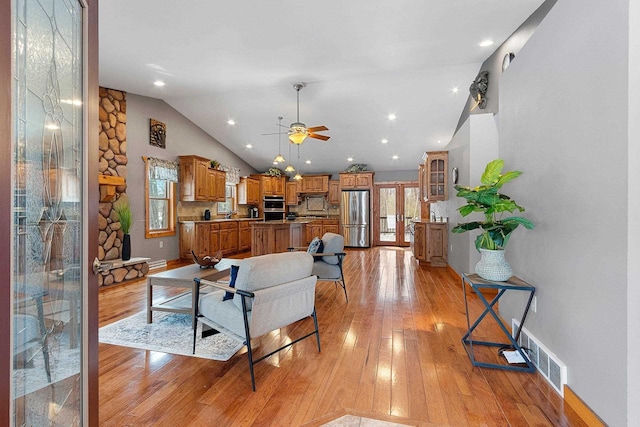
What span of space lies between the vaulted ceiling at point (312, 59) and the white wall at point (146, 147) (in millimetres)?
255

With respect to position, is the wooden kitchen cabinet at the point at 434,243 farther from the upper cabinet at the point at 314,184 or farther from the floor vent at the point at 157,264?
the floor vent at the point at 157,264

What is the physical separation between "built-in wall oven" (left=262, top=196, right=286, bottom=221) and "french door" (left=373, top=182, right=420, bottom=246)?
120 inches

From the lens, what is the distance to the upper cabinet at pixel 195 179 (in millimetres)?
6574

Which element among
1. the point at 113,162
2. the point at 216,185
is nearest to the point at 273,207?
the point at 216,185

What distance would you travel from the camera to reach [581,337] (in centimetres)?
170

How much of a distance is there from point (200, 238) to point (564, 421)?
6.42 m

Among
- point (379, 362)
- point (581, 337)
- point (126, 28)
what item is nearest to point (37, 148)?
point (379, 362)

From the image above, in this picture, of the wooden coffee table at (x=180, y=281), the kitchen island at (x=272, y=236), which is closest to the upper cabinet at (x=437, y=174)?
the kitchen island at (x=272, y=236)

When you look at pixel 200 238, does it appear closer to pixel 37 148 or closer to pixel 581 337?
pixel 37 148

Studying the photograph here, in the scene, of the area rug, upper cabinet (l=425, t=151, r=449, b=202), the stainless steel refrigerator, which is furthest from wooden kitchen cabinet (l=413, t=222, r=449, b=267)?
the area rug

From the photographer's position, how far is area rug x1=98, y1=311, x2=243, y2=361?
8.04 feet

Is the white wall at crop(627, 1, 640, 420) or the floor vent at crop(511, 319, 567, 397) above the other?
the white wall at crop(627, 1, 640, 420)

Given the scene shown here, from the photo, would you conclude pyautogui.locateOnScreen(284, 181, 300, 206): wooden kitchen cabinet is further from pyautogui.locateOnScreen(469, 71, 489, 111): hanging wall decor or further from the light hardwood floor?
the light hardwood floor

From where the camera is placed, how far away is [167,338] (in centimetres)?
267
